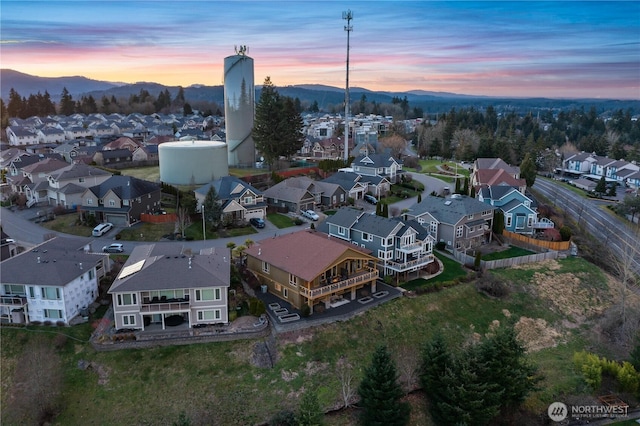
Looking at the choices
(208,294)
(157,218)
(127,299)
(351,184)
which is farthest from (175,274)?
(351,184)

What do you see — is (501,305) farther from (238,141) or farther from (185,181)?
(238,141)

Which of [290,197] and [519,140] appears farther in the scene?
[519,140]

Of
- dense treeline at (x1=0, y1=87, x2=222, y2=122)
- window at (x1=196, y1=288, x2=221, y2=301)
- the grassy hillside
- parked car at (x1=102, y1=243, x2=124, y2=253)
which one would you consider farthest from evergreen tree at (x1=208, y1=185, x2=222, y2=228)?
dense treeline at (x1=0, y1=87, x2=222, y2=122)

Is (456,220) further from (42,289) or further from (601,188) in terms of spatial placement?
(601,188)

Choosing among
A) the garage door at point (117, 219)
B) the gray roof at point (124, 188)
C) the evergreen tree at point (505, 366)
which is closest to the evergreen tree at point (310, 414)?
the evergreen tree at point (505, 366)

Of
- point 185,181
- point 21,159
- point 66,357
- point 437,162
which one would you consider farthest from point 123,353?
point 437,162

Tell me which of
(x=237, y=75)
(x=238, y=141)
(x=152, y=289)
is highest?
(x=237, y=75)
